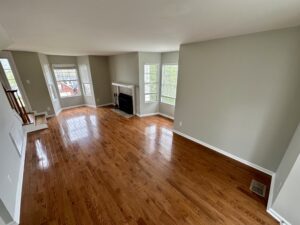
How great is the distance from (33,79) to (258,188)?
691 cm

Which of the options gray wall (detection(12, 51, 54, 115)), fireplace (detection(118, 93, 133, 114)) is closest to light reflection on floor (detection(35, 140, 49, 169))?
gray wall (detection(12, 51, 54, 115))

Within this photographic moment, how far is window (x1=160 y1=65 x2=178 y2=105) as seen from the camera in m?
4.88

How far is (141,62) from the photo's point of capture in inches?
187

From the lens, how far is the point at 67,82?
6.39m

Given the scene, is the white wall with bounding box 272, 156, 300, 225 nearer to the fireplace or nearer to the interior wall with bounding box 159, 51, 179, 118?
the interior wall with bounding box 159, 51, 179, 118

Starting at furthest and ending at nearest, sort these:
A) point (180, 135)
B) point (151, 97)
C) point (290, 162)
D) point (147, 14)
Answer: point (151, 97) < point (180, 135) < point (290, 162) < point (147, 14)

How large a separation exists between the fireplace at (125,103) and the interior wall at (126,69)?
0.35 meters

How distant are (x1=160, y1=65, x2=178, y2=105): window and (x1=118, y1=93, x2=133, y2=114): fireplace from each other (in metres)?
1.41

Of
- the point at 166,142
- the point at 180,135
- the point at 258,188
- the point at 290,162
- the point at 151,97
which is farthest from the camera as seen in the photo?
the point at 151,97

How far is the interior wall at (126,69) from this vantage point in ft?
16.4

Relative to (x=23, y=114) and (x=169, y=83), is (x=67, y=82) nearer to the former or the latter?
(x=23, y=114)

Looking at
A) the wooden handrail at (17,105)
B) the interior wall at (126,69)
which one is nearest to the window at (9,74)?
the wooden handrail at (17,105)

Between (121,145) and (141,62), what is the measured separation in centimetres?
299

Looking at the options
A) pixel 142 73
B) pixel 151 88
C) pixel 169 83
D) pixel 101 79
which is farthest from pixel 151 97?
pixel 101 79
